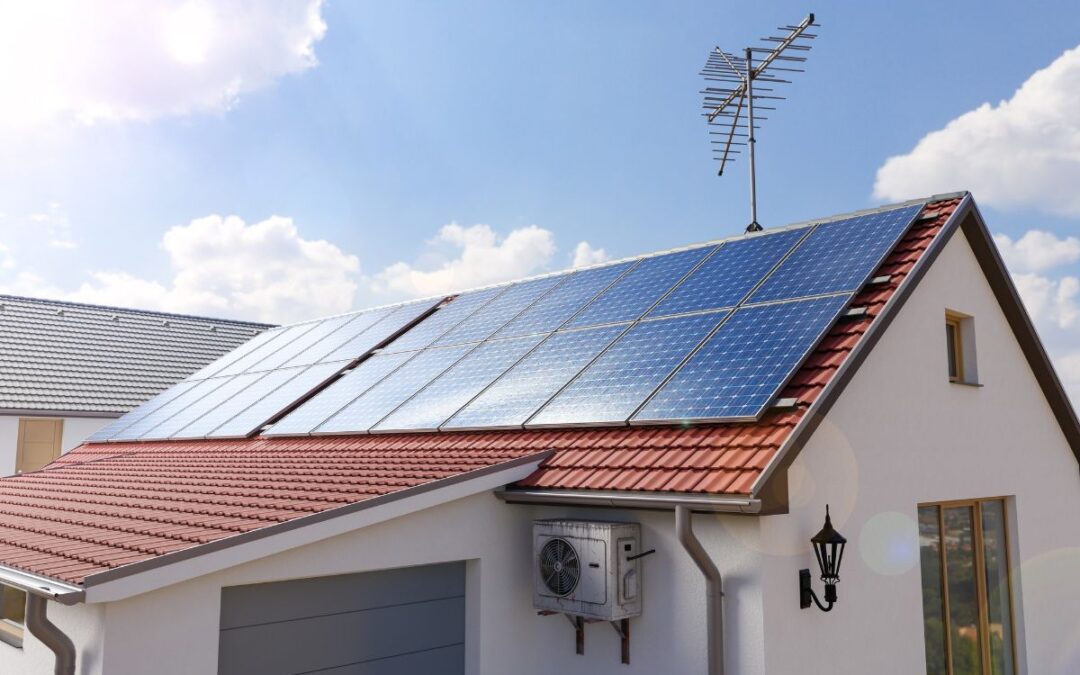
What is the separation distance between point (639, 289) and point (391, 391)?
3.95 meters

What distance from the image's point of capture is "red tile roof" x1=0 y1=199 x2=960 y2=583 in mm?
6598

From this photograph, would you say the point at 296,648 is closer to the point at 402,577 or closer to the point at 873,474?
the point at 402,577

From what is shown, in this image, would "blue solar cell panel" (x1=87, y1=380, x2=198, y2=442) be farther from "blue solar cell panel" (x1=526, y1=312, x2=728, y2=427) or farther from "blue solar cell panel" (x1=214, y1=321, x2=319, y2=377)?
"blue solar cell panel" (x1=526, y1=312, x2=728, y2=427)

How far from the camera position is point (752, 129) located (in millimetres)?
14211

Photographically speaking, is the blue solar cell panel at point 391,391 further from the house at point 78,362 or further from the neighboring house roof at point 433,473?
the house at point 78,362

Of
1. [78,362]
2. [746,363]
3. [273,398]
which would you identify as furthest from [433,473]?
[78,362]

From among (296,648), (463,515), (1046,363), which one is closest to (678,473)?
(463,515)

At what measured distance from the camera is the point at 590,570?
7.39 metres

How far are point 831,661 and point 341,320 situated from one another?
44.2ft

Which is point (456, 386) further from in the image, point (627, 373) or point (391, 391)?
point (627, 373)

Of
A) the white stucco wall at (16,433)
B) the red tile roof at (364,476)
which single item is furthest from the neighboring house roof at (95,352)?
the red tile roof at (364,476)

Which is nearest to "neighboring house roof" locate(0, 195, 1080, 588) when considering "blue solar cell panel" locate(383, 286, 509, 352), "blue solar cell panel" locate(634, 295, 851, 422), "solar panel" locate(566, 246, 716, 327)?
"blue solar cell panel" locate(634, 295, 851, 422)

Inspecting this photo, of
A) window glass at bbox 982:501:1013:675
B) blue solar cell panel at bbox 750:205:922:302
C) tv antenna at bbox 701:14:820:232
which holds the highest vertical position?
tv antenna at bbox 701:14:820:232

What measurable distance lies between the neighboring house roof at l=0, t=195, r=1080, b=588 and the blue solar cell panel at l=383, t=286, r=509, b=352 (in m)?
2.95
